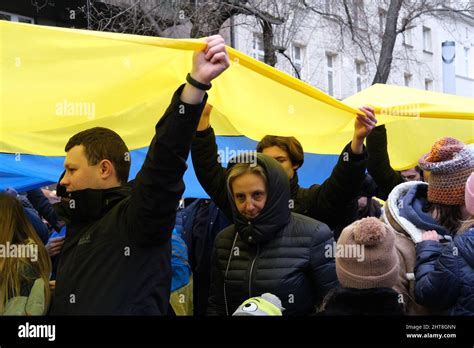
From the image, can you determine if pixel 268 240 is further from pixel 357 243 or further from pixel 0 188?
pixel 0 188

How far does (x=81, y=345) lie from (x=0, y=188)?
3.69 metres

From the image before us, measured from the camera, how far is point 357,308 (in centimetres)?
263

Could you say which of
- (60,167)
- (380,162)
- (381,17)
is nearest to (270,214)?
(380,162)

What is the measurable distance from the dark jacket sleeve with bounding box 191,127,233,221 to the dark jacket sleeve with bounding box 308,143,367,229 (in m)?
0.46

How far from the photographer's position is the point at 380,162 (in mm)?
4637

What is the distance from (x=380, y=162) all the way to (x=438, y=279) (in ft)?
6.13

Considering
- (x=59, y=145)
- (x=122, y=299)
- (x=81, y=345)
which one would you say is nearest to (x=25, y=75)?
(x=59, y=145)

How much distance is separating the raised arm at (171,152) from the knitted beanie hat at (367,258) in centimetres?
68

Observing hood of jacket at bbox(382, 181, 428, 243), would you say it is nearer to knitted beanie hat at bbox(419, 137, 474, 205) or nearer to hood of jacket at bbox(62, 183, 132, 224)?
knitted beanie hat at bbox(419, 137, 474, 205)

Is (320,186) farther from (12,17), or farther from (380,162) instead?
(12,17)

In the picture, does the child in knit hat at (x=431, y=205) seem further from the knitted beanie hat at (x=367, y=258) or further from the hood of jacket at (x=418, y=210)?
the knitted beanie hat at (x=367, y=258)

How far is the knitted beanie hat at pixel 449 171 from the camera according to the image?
3.21 metres

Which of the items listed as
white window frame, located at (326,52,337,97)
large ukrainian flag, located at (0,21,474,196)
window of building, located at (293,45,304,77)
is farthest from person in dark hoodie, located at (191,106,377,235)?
white window frame, located at (326,52,337,97)

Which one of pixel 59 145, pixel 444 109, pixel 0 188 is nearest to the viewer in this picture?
pixel 59 145
